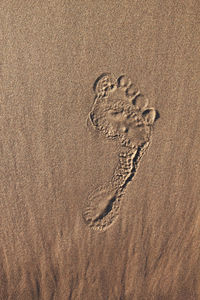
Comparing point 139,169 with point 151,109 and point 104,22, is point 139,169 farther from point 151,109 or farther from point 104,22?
point 104,22

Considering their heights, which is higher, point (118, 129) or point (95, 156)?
point (118, 129)

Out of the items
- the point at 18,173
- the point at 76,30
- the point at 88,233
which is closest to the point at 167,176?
the point at 88,233

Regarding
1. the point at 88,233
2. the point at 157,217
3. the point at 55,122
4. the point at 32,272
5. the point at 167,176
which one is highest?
the point at 55,122

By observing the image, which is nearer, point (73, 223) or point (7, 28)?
point (7, 28)

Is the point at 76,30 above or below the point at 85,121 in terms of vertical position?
above
